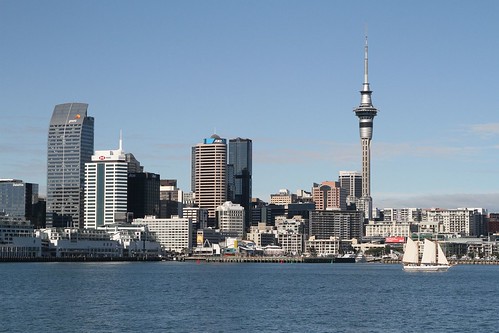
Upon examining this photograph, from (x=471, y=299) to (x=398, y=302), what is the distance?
12.5 meters

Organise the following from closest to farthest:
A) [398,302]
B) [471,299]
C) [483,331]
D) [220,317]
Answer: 1. [483,331]
2. [220,317]
3. [398,302]
4. [471,299]

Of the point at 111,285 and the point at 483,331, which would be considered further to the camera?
the point at 111,285

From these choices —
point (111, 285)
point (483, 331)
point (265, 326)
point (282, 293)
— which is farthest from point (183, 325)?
point (111, 285)

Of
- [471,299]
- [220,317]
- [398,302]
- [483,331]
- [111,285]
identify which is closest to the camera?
[483,331]

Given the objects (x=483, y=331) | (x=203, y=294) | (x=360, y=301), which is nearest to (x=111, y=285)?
(x=203, y=294)

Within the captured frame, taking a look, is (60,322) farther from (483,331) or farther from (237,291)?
(237,291)

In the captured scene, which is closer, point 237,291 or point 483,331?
point 483,331

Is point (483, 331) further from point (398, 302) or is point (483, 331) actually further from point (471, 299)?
point (471, 299)

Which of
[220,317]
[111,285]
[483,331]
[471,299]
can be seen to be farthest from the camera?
[111,285]

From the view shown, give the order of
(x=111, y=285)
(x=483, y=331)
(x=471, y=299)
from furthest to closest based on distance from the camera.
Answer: (x=111, y=285)
(x=471, y=299)
(x=483, y=331)

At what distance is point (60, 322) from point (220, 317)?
14.0m

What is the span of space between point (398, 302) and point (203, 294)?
81.2 ft

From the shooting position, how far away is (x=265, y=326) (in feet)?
282

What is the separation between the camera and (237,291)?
433 feet
